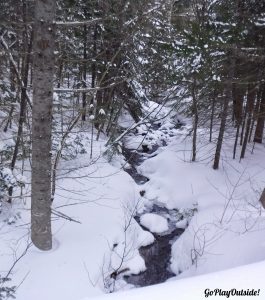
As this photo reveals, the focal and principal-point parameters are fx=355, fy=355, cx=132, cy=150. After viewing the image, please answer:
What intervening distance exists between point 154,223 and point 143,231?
65 cm

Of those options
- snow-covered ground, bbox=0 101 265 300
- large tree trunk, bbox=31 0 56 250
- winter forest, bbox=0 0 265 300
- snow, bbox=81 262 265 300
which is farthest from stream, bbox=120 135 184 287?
snow, bbox=81 262 265 300

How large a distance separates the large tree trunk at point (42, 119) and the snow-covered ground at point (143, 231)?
595mm

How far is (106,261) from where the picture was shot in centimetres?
659

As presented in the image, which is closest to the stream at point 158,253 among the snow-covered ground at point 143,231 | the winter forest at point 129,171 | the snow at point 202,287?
the winter forest at point 129,171

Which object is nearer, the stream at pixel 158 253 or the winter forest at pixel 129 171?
the winter forest at pixel 129 171

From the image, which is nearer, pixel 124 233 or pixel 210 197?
pixel 124 233

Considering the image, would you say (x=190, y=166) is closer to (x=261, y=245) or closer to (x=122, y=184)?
(x=122, y=184)

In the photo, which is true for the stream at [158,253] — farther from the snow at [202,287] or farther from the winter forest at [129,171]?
the snow at [202,287]

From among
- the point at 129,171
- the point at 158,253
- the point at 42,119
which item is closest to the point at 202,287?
the point at 42,119

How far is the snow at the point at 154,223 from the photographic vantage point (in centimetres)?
875

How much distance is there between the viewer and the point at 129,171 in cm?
1225

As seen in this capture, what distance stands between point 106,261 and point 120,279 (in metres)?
0.42

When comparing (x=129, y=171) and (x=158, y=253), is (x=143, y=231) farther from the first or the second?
(x=129, y=171)

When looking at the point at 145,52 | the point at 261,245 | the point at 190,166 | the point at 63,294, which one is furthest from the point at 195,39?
the point at 63,294
